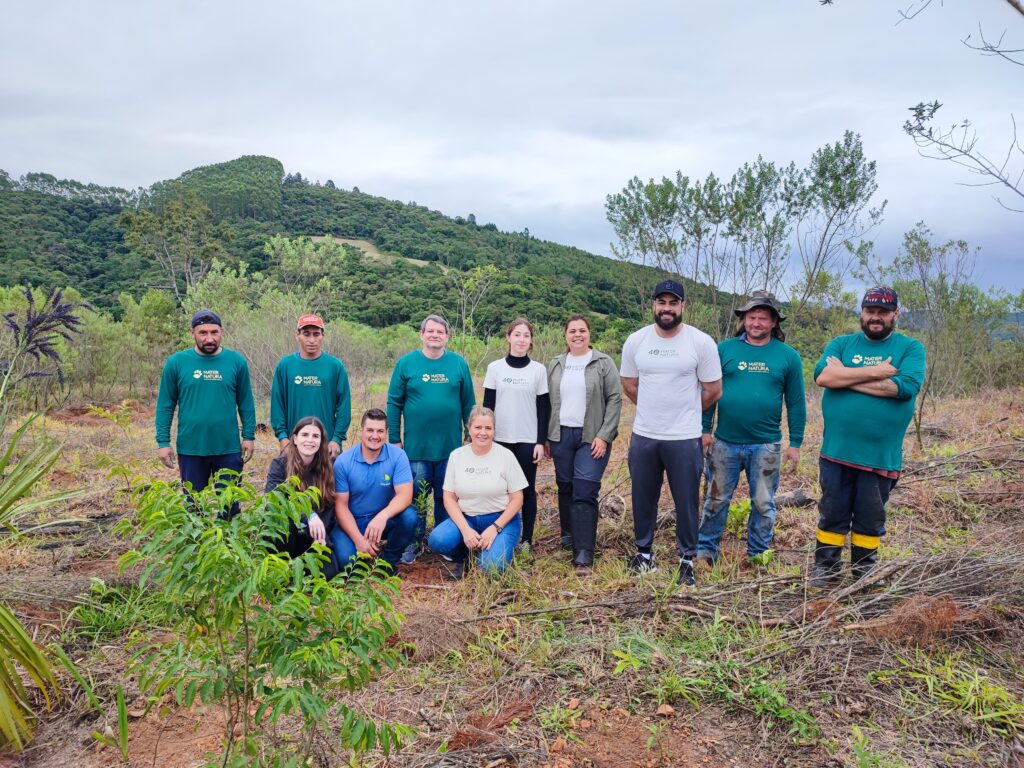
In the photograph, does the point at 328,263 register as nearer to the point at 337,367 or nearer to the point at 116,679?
the point at 337,367

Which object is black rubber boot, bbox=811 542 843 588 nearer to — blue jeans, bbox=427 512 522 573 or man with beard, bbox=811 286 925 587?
man with beard, bbox=811 286 925 587

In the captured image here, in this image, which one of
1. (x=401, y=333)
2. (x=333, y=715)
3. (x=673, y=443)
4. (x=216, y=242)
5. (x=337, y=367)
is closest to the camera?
(x=333, y=715)

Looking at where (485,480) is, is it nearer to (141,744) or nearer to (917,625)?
(141,744)

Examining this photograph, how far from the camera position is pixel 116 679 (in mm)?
3258

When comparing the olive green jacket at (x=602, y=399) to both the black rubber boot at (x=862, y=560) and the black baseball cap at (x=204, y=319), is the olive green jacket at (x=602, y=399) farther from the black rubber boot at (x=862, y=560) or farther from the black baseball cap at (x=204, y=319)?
the black baseball cap at (x=204, y=319)

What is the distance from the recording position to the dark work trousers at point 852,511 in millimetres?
3791

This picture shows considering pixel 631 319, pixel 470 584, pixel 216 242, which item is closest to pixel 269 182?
pixel 216 242

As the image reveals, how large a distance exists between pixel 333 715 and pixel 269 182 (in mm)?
65327

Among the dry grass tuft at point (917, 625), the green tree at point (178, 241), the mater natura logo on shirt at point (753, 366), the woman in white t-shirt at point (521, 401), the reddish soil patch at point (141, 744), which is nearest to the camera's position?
the reddish soil patch at point (141, 744)

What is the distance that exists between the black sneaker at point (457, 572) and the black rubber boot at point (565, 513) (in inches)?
33.6

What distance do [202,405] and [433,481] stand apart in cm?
179

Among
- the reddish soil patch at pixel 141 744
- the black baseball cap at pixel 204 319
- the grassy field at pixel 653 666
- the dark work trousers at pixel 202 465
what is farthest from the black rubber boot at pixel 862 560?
the black baseball cap at pixel 204 319

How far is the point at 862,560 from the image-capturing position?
3848 millimetres

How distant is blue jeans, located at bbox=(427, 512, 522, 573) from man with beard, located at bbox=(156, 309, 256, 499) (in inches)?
62.6
